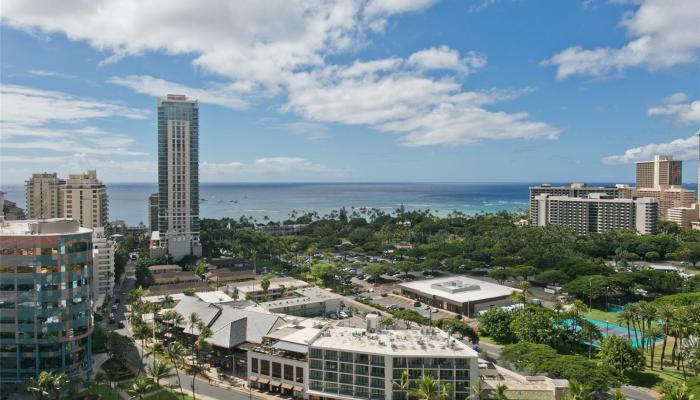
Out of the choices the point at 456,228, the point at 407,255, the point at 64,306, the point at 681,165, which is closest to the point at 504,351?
the point at 64,306

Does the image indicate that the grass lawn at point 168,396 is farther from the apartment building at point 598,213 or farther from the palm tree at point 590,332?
the apartment building at point 598,213

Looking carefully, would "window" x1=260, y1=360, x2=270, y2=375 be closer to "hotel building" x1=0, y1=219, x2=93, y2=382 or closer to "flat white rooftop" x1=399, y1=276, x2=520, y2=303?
"hotel building" x1=0, y1=219, x2=93, y2=382

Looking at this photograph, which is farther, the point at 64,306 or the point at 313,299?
the point at 313,299

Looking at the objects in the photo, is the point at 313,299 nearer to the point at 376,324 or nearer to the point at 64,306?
the point at 376,324

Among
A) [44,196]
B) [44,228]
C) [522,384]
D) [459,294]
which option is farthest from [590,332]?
[44,196]

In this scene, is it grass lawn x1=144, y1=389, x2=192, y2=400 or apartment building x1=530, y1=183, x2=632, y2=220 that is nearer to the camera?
grass lawn x1=144, y1=389, x2=192, y2=400

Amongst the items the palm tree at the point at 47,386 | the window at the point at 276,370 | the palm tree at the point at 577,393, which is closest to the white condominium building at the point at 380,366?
the window at the point at 276,370

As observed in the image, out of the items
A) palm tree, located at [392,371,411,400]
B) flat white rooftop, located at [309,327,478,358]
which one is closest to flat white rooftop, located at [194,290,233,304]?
flat white rooftop, located at [309,327,478,358]
